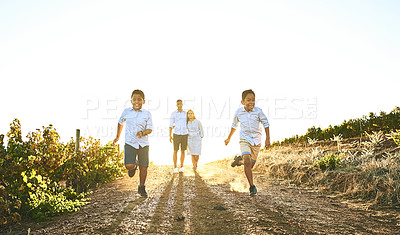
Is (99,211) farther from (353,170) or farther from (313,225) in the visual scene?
(353,170)

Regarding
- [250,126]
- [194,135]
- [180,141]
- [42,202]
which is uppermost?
[250,126]

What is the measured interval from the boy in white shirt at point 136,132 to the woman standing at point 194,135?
4492 millimetres

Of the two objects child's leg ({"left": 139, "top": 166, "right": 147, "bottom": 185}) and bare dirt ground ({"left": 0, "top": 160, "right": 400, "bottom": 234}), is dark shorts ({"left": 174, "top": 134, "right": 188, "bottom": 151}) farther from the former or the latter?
bare dirt ground ({"left": 0, "top": 160, "right": 400, "bottom": 234})

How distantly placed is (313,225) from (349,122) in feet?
33.6

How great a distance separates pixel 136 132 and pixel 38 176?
1.76m

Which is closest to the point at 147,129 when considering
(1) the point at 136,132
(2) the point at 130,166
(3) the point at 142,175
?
(1) the point at 136,132

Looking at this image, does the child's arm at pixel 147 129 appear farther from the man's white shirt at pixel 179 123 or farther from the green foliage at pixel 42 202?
the man's white shirt at pixel 179 123

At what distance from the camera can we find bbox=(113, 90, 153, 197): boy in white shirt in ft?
17.8

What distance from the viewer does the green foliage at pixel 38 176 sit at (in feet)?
14.7

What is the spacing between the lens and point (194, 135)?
33.4 feet

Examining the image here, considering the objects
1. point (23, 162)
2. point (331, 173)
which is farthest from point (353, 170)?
point (23, 162)

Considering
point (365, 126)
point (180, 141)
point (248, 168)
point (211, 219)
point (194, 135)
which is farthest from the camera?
point (365, 126)

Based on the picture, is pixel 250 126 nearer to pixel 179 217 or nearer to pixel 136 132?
pixel 136 132

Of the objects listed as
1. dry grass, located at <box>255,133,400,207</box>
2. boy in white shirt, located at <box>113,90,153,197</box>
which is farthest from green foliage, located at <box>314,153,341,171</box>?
boy in white shirt, located at <box>113,90,153,197</box>
